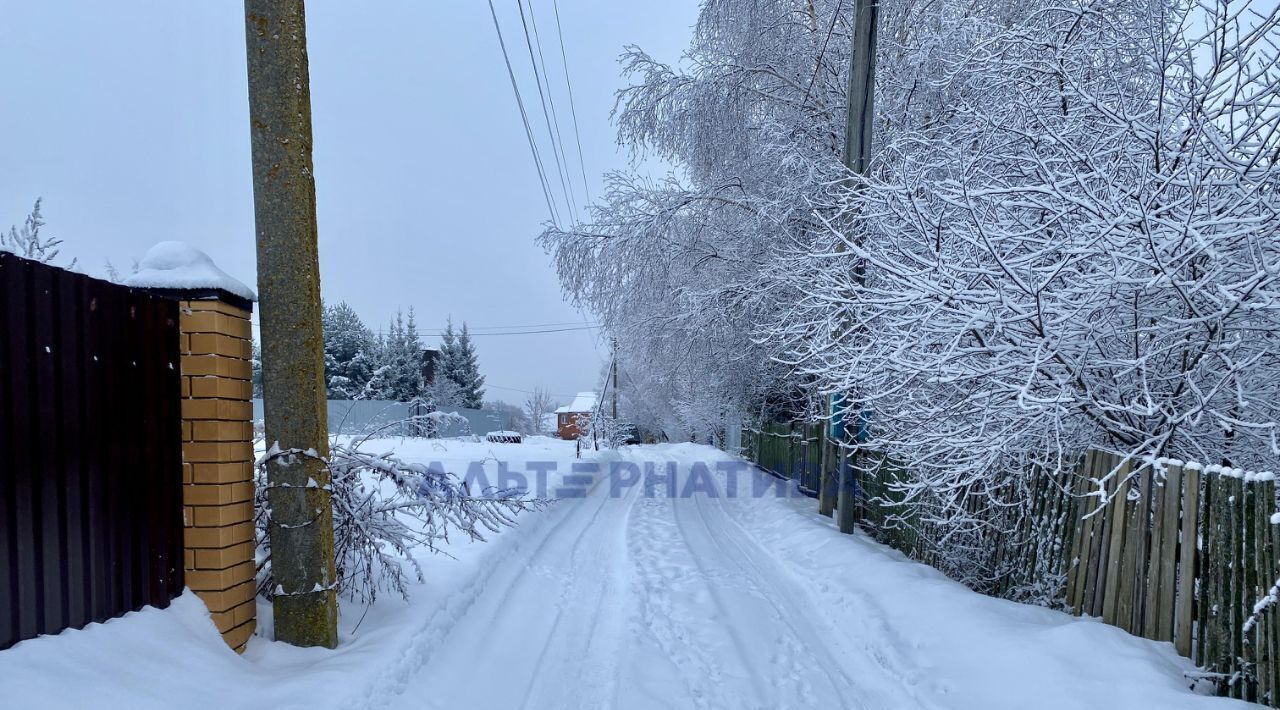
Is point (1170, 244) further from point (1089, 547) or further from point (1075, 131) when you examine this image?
point (1089, 547)

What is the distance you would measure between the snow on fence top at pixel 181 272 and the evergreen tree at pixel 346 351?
2891 cm

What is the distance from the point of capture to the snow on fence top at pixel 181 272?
3227mm

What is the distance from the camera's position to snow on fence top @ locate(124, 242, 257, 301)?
3.23 meters

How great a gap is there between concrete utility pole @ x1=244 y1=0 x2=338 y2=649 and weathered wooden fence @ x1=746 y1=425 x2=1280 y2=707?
413 cm

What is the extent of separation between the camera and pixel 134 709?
2342 mm

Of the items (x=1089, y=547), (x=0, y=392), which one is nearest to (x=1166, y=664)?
(x=1089, y=547)

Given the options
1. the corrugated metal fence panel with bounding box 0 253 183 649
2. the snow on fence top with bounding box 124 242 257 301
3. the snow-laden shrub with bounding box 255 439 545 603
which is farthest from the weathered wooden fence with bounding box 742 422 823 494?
the corrugated metal fence panel with bounding box 0 253 183 649

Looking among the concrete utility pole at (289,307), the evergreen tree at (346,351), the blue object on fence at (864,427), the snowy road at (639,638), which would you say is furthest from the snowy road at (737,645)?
the evergreen tree at (346,351)

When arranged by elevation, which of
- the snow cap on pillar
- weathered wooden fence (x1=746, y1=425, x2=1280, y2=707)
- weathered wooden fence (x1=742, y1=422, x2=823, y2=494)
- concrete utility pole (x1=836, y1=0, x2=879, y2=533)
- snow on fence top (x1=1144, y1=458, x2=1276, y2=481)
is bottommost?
weathered wooden fence (x1=742, y1=422, x2=823, y2=494)

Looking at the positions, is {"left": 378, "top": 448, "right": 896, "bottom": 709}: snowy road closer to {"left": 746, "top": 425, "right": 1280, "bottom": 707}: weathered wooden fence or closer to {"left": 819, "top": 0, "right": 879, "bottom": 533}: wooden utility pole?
{"left": 819, "top": 0, "right": 879, "bottom": 533}: wooden utility pole

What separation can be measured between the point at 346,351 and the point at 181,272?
33.1 m

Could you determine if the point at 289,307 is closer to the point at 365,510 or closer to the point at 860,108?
the point at 365,510

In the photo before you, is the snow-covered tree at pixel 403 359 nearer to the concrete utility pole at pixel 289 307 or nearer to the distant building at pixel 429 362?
the distant building at pixel 429 362

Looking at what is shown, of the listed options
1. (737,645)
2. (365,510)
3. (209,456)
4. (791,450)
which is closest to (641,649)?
(737,645)
